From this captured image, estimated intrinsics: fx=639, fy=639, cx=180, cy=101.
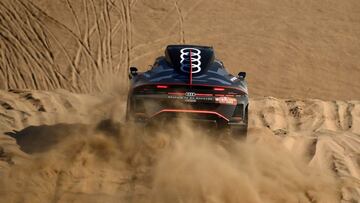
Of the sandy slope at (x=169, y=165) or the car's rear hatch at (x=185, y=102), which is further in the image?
the car's rear hatch at (x=185, y=102)

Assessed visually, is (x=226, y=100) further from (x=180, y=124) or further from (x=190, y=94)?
(x=180, y=124)

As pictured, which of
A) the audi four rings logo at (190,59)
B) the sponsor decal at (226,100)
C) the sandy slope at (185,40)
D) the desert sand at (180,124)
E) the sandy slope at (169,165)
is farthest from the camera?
the sandy slope at (185,40)

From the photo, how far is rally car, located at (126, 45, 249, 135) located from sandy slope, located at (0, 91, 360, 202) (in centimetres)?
33

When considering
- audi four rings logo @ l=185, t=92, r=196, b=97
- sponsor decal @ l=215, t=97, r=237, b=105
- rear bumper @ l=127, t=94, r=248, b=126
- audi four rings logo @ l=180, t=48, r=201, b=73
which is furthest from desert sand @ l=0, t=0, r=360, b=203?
audi four rings logo @ l=180, t=48, r=201, b=73

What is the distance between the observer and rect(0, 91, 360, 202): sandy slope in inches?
283

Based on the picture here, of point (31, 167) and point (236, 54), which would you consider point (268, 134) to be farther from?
point (236, 54)

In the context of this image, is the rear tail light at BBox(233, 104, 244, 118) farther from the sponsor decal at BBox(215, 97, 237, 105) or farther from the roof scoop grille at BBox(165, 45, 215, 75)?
the roof scoop grille at BBox(165, 45, 215, 75)

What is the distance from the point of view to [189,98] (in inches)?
324

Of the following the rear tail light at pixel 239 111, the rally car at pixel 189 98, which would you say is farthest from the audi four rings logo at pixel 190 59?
the rear tail light at pixel 239 111

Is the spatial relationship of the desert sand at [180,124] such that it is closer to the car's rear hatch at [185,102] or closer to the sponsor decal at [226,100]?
the car's rear hatch at [185,102]

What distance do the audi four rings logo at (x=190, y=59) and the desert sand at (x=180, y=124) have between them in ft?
2.64

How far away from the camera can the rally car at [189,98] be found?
8.23 meters

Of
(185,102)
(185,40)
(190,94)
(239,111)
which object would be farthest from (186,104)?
(185,40)

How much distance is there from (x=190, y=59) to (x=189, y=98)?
77 cm
